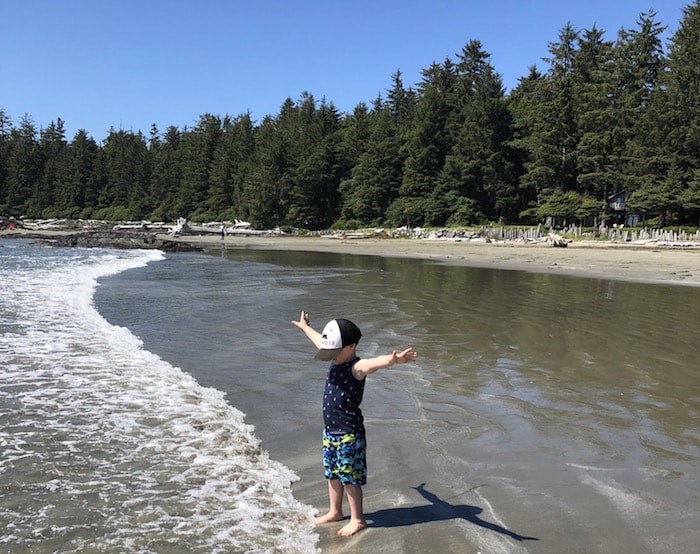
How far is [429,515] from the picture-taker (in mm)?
3684

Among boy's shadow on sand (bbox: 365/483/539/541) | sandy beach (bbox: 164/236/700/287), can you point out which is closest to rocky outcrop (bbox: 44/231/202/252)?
sandy beach (bbox: 164/236/700/287)

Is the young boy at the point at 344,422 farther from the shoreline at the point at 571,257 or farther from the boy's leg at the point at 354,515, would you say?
the shoreline at the point at 571,257

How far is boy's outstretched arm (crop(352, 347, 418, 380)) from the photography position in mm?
3344

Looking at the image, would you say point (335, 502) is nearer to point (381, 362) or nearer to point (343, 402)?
point (343, 402)

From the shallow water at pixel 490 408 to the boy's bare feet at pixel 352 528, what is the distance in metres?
0.06

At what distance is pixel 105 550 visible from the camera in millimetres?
3270

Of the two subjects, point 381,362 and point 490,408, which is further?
point 490,408

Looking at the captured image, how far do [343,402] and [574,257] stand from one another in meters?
28.2

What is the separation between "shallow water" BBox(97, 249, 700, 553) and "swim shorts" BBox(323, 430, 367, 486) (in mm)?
333

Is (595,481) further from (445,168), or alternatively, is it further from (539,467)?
(445,168)

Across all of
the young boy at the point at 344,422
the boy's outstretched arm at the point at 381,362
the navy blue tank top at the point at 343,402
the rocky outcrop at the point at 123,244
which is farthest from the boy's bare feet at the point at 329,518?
the rocky outcrop at the point at 123,244

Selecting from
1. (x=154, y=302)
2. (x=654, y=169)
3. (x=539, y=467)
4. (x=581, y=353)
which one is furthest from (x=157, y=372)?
(x=654, y=169)

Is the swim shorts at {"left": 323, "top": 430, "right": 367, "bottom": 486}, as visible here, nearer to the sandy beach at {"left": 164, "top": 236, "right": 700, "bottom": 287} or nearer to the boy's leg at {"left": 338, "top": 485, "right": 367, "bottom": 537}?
the boy's leg at {"left": 338, "top": 485, "right": 367, "bottom": 537}

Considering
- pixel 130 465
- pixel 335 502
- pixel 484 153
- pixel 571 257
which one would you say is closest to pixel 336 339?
pixel 335 502
